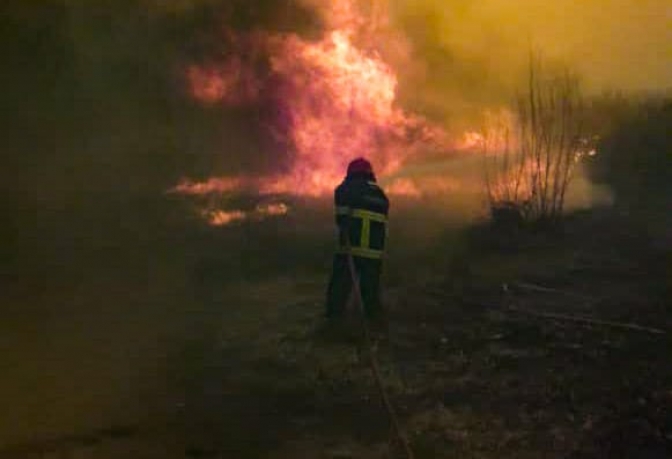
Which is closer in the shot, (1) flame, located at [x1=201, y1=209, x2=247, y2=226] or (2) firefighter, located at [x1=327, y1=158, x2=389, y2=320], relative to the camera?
(2) firefighter, located at [x1=327, y1=158, x2=389, y2=320]

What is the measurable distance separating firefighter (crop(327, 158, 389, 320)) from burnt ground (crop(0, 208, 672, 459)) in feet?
1.24

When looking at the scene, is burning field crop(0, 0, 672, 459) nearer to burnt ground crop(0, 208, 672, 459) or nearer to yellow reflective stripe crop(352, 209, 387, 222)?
burnt ground crop(0, 208, 672, 459)

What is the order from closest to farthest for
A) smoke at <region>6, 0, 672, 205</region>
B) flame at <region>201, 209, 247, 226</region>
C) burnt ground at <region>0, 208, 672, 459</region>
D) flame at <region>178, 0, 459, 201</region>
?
burnt ground at <region>0, 208, 672, 459</region> < flame at <region>201, 209, 247, 226</region> < flame at <region>178, 0, 459, 201</region> < smoke at <region>6, 0, 672, 205</region>

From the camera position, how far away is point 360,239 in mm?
8094

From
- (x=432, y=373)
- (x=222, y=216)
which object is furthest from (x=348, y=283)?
(x=222, y=216)

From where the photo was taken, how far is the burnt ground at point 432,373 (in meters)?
5.30

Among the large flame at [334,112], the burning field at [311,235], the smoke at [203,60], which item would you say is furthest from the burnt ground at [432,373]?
the smoke at [203,60]

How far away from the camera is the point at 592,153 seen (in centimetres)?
1546

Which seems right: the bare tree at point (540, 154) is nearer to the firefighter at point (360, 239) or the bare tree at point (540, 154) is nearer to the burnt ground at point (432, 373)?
the burnt ground at point (432, 373)

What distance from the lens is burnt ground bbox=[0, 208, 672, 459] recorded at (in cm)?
530

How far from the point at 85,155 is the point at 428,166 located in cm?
946

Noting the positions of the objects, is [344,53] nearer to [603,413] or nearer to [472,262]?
[472,262]

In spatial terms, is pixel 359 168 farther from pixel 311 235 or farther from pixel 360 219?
pixel 311 235

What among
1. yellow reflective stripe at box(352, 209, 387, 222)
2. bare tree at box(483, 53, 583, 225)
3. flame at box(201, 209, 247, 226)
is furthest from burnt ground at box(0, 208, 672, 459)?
flame at box(201, 209, 247, 226)
